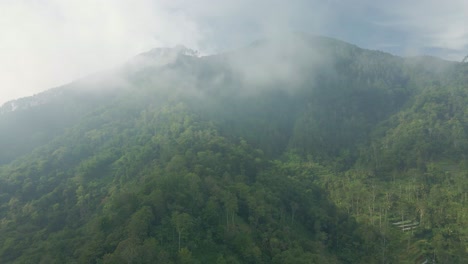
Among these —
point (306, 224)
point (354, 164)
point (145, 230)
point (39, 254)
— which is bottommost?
point (354, 164)

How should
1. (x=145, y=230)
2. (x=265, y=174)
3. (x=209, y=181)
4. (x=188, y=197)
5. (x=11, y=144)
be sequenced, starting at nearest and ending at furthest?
1. (x=145, y=230)
2. (x=188, y=197)
3. (x=209, y=181)
4. (x=265, y=174)
5. (x=11, y=144)

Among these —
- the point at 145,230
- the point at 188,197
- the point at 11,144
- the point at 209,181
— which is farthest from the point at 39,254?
the point at 11,144

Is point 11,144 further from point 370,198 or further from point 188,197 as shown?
point 370,198

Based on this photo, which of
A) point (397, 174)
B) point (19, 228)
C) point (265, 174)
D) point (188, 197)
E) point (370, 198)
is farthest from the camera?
point (397, 174)

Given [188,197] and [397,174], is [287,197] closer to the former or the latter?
[188,197]

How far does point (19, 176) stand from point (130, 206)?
81805 millimetres

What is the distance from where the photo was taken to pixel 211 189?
79062 mm

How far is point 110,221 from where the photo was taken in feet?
220

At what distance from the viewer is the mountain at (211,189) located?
6688 cm

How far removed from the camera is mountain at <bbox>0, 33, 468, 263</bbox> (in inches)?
2633

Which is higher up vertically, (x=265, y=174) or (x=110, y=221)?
(x=110, y=221)

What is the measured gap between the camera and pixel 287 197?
9675 centimetres

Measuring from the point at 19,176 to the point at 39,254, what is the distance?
69765 millimetres

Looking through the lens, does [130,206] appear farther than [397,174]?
No
